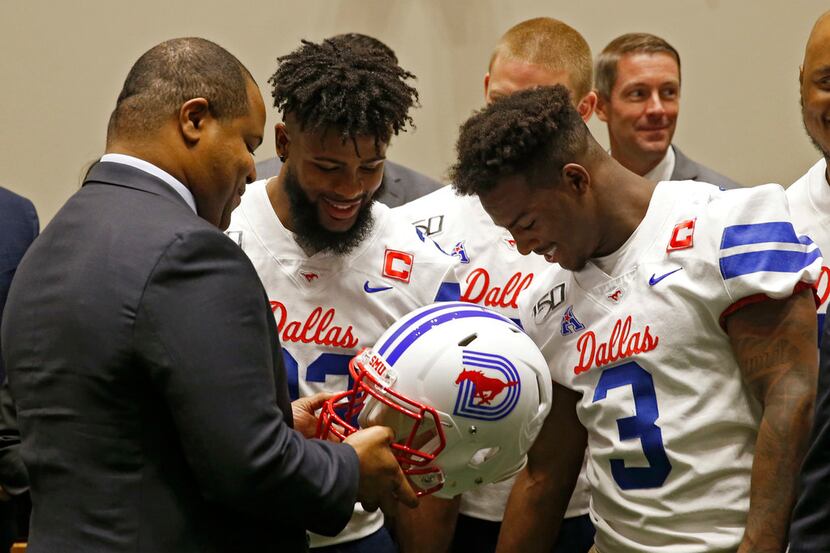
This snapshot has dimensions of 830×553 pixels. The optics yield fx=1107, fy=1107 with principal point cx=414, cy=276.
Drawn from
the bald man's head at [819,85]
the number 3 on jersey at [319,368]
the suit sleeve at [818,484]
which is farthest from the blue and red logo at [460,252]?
the suit sleeve at [818,484]

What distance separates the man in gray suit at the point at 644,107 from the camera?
3564 millimetres

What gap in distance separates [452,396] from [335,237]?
2.06 feet

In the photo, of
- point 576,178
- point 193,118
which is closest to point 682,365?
point 576,178

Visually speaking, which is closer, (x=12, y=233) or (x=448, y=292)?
(x=448, y=292)

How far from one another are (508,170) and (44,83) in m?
2.75

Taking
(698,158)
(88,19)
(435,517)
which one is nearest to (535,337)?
(435,517)

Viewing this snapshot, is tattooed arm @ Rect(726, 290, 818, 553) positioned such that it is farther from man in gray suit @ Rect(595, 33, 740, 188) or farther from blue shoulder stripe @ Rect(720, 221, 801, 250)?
man in gray suit @ Rect(595, 33, 740, 188)

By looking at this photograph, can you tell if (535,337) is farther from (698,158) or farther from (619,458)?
(698,158)

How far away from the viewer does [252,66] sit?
4367 millimetres

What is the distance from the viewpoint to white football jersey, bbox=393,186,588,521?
260 centimetres

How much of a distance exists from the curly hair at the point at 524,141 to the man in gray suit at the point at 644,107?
1433 mm

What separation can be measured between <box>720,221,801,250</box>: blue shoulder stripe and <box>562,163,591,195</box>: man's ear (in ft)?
1.02

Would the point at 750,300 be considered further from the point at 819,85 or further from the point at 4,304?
the point at 4,304

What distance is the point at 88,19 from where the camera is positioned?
14.1 feet
